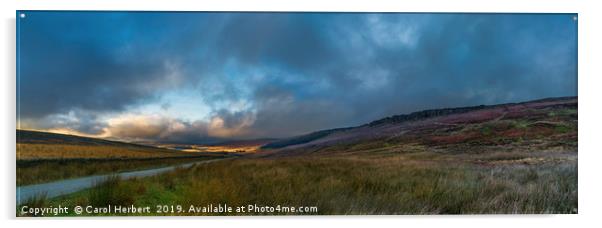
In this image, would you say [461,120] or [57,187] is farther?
[461,120]

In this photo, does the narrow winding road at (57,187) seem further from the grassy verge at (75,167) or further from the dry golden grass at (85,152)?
the dry golden grass at (85,152)

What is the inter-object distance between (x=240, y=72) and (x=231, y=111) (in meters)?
0.38

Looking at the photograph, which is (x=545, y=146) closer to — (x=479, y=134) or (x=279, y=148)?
(x=479, y=134)

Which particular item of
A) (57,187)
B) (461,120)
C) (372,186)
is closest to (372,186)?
(372,186)

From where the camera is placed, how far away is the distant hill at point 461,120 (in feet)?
15.3

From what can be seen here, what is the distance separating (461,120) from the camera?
15.4ft

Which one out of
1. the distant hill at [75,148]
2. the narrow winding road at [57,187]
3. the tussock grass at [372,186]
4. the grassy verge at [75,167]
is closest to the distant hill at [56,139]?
the distant hill at [75,148]

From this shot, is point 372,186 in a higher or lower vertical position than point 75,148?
Result: lower

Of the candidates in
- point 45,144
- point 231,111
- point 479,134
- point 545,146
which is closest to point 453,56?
point 479,134

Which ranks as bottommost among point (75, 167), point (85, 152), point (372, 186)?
point (372, 186)

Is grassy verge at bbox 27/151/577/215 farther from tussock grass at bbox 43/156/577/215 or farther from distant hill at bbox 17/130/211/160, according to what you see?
distant hill at bbox 17/130/211/160

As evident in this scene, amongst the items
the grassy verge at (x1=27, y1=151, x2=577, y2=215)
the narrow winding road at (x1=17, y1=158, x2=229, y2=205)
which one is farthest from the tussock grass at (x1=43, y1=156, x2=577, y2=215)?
the narrow winding road at (x1=17, y1=158, x2=229, y2=205)

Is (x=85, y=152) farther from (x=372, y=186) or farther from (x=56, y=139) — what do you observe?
(x=372, y=186)
